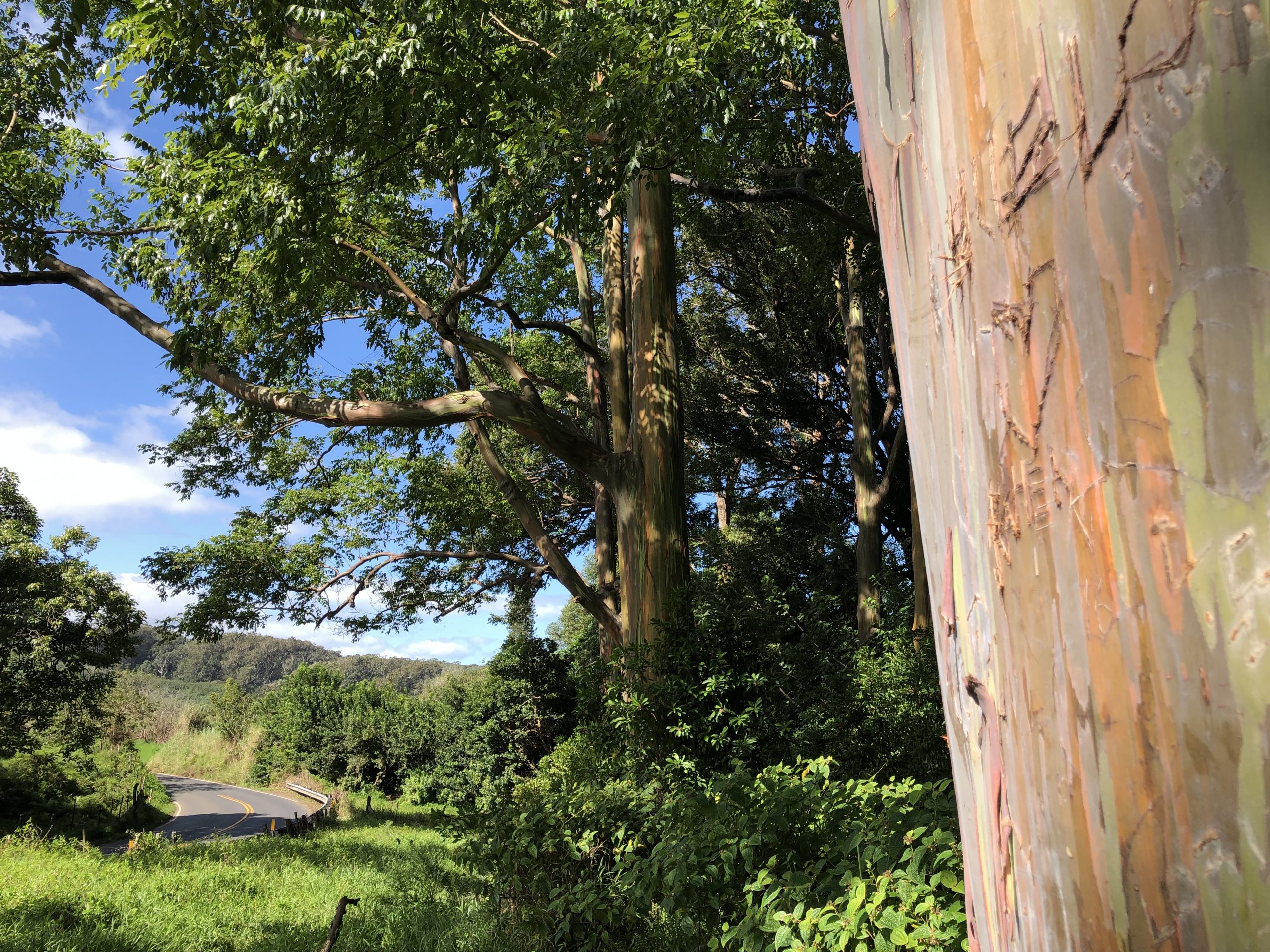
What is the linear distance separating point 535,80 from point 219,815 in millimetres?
26983

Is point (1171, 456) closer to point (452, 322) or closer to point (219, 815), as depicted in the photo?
point (452, 322)

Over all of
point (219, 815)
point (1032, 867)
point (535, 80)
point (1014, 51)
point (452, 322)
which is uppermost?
point (535, 80)

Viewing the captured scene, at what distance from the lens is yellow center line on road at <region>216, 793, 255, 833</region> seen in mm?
21950

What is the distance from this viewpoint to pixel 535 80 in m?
7.05

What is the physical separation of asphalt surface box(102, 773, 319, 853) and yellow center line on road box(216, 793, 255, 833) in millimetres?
16

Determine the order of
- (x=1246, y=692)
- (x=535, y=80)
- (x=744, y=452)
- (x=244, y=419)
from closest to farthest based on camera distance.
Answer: (x=1246, y=692), (x=535, y=80), (x=244, y=419), (x=744, y=452)

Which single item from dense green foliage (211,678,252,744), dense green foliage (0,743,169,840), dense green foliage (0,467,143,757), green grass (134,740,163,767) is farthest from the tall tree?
green grass (134,740,163,767)

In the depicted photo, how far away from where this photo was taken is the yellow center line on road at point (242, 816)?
864 inches

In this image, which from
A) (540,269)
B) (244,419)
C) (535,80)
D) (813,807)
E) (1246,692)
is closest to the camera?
(1246,692)

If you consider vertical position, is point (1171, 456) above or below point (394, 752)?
above

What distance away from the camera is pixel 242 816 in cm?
2572

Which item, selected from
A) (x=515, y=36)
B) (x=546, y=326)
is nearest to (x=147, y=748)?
(x=546, y=326)

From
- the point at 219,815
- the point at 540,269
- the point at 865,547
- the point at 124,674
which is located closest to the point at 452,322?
the point at 540,269

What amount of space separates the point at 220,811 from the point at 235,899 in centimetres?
2229
